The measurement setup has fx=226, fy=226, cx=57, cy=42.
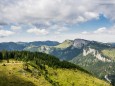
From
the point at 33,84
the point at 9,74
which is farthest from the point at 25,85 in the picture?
the point at 9,74

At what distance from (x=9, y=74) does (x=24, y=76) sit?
547 inches

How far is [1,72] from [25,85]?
30669 millimetres

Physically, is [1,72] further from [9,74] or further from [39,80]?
[39,80]

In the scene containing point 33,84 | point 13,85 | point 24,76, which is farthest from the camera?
point 24,76

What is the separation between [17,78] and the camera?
603 ft

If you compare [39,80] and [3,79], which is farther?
[39,80]

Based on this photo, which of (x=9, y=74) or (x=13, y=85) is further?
(x=9, y=74)

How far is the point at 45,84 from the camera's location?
19150 centimetres

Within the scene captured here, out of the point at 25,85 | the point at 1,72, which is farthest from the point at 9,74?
the point at 25,85

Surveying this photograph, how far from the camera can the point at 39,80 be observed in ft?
650

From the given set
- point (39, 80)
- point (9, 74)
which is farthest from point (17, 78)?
point (39, 80)

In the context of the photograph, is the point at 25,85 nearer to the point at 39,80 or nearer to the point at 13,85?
the point at 13,85

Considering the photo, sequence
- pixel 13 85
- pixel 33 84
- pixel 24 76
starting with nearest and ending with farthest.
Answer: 1. pixel 13 85
2. pixel 33 84
3. pixel 24 76

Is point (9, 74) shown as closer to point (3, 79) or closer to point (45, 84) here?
point (3, 79)
